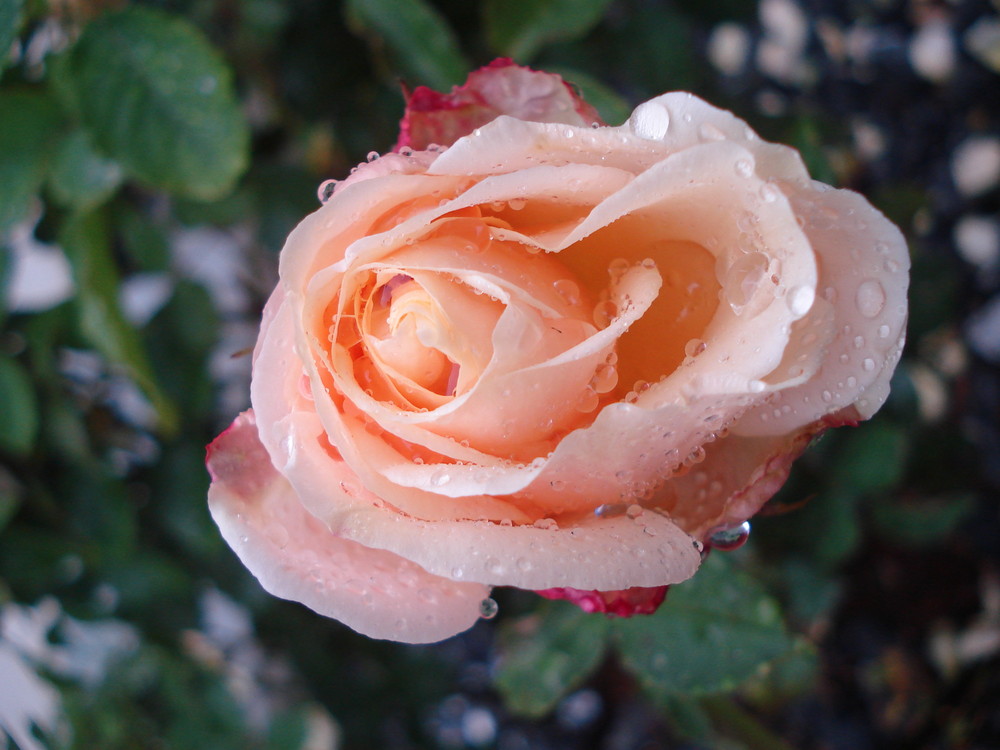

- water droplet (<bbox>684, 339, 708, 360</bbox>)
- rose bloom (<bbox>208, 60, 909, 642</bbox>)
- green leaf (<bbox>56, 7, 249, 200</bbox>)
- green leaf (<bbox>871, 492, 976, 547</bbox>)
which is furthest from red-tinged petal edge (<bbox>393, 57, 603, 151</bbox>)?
green leaf (<bbox>871, 492, 976, 547</bbox>)

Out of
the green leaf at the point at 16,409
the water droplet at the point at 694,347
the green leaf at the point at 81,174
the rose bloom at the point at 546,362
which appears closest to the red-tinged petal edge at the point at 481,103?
the rose bloom at the point at 546,362

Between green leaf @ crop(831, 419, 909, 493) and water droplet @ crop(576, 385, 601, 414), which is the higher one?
water droplet @ crop(576, 385, 601, 414)

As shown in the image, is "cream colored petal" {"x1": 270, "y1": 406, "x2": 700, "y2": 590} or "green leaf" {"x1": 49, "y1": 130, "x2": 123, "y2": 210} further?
"green leaf" {"x1": 49, "y1": 130, "x2": 123, "y2": 210}

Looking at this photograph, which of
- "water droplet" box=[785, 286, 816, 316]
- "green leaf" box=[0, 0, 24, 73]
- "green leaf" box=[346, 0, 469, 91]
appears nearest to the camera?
"water droplet" box=[785, 286, 816, 316]

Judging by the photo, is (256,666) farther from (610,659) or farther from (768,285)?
(768,285)

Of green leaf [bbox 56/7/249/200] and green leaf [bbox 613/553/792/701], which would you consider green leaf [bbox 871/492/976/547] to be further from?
green leaf [bbox 56/7/249/200]

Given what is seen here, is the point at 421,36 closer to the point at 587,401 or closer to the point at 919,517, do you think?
the point at 587,401

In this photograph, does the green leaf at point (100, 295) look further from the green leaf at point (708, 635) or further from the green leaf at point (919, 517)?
the green leaf at point (919, 517)
